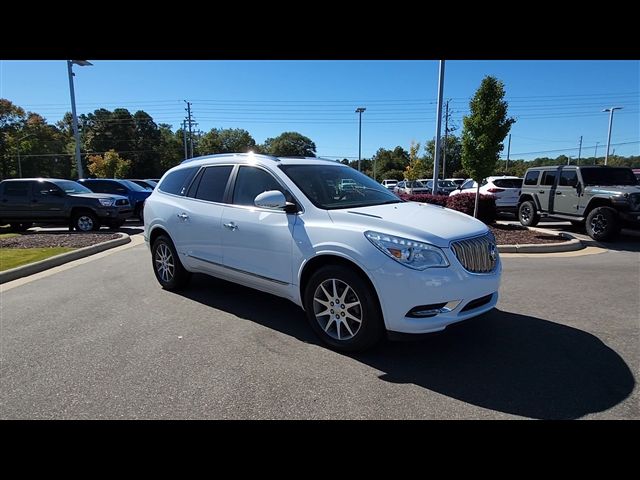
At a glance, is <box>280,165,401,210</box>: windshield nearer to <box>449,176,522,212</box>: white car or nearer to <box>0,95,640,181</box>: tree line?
<box>449,176,522,212</box>: white car

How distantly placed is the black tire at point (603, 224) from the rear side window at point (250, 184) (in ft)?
30.4

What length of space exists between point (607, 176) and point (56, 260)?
45.4 ft

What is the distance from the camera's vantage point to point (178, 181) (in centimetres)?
557

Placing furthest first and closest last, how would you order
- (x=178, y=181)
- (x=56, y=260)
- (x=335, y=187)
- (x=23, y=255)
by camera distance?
1. (x=23, y=255)
2. (x=56, y=260)
3. (x=178, y=181)
4. (x=335, y=187)

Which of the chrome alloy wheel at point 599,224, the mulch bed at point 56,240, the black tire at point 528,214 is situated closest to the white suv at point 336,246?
the mulch bed at point 56,240

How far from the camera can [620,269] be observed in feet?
22.5

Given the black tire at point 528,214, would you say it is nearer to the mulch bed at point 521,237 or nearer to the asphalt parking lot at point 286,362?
the mulch bed at point 521,237

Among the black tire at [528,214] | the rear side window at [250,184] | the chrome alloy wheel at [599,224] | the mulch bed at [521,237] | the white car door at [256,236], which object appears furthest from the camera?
the black tire at [528,214]

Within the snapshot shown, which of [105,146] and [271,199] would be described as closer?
[271,199]

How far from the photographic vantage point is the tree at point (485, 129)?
412 inches

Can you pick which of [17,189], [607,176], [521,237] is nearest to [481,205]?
[521,237]

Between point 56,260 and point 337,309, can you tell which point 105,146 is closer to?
point 56,260
